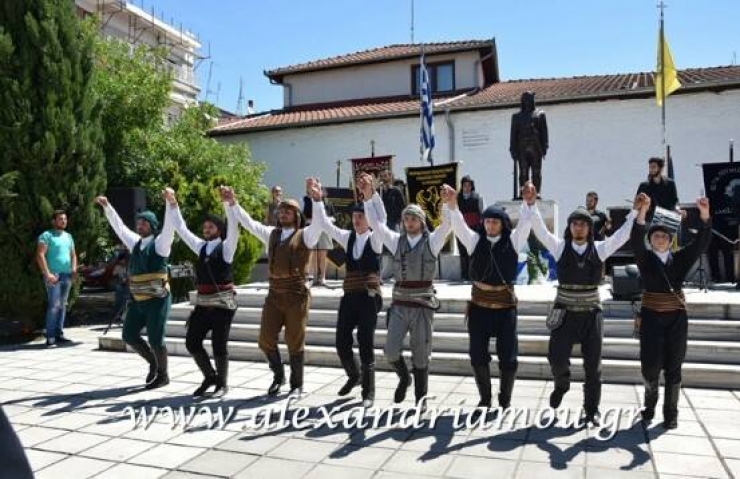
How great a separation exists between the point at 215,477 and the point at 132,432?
1.40m

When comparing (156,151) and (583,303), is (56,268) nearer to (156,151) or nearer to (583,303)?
(156,151)

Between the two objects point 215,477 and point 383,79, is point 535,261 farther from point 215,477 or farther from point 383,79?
point 383,79

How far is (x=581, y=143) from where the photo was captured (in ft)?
58.7

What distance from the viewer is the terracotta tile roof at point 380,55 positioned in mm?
22312

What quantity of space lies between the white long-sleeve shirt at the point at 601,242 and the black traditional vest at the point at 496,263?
32cm

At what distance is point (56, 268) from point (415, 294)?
659 centimetres

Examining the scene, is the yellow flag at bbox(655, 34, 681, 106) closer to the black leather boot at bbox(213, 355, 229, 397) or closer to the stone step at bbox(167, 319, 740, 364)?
the stone step at bbox(167, 319, 740, 364)

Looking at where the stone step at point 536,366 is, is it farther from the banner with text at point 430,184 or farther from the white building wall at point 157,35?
the white building wall at point 157,35

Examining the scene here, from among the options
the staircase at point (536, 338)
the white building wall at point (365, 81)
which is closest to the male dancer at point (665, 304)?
the staircase at point (536, 338)

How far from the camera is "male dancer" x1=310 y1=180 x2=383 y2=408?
6.13 meters

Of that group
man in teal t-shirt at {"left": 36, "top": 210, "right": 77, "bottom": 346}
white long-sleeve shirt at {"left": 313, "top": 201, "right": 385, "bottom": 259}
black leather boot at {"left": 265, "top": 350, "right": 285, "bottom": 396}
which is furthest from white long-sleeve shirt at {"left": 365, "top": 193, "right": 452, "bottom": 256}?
man in teal t-shirt at {"left": 36, "top": 210, "right": 77, "bottom": 346}

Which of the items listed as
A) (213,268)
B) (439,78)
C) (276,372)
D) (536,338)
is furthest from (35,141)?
(439,78)

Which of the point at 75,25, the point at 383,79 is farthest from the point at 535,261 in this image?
the point at 383,79

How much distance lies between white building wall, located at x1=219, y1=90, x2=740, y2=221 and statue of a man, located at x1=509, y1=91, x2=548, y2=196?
606 cm
